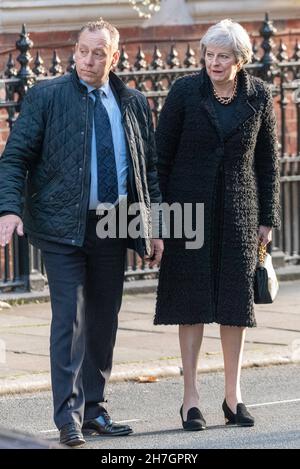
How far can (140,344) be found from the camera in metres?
9.51

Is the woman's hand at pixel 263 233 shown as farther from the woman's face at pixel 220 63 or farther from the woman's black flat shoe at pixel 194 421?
the woman's black flat shoe at pixel 194 421

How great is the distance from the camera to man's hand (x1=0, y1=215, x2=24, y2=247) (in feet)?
20.4

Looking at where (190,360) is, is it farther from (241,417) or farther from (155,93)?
(155,93)

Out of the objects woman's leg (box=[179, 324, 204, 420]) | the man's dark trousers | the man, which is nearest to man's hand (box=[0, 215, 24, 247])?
the man

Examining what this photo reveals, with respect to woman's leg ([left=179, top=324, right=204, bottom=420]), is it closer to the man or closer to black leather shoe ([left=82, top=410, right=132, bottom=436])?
black leather shoe ([left=82, top=410, right=132, bottom=436])

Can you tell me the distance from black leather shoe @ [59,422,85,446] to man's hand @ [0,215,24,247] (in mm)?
898

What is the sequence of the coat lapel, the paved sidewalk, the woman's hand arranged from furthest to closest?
the paved sidewalk
the woman's hand
the coat lapel

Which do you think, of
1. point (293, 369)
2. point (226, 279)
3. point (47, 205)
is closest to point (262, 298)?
point (226, 279)

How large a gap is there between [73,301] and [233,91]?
1.38 metres

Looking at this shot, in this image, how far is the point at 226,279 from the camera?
6934 mm

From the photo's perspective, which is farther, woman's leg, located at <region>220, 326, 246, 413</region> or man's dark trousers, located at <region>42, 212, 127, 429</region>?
woman's leg, located at <region>220, 326, 246, 413</region>

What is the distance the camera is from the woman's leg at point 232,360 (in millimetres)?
6969

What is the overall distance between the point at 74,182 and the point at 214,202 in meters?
0.88
